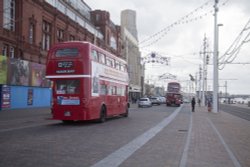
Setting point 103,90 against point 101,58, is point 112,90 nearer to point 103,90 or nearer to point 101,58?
point 103,90

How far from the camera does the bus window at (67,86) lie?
846 inches

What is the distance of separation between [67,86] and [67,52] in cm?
176

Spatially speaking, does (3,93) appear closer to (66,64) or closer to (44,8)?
(44,8)

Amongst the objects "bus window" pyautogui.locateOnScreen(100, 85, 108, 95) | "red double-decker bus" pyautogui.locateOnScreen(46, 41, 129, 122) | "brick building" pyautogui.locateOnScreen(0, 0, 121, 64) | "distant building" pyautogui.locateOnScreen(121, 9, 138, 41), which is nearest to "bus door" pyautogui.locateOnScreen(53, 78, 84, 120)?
"red double-decker bus" pyautogui.locateOnScreen(46, 41, 129, 122)

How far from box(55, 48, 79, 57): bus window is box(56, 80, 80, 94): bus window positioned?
53.3 inches

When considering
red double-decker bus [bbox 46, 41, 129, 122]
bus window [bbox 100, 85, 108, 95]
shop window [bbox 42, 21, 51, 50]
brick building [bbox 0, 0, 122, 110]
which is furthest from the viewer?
shop window [bbox 42, 21, 51, 50]

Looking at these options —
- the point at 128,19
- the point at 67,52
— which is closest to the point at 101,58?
the point at 67,52

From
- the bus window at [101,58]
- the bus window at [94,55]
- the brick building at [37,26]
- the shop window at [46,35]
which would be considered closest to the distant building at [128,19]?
the brick building at [37,26]

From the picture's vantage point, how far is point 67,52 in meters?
21.5

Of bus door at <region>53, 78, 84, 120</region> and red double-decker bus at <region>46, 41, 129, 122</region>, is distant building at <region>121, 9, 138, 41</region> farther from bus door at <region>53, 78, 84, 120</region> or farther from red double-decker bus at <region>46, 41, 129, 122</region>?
bus door at <region>53, 78, 84, 120</region>

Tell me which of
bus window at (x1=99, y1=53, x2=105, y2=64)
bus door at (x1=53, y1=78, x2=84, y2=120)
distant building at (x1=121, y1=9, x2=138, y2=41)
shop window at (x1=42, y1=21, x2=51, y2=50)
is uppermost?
distant building at (x1=121, y1=9, x2=138, y2=41)

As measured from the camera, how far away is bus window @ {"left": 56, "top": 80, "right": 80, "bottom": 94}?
21484mm

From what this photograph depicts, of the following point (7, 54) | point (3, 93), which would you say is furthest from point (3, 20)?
point (3, 93)

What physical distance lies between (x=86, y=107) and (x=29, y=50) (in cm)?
2375
